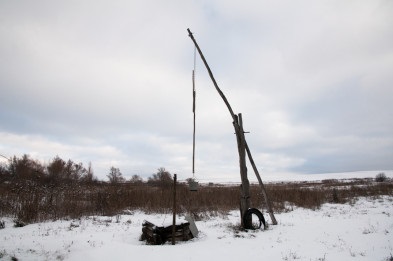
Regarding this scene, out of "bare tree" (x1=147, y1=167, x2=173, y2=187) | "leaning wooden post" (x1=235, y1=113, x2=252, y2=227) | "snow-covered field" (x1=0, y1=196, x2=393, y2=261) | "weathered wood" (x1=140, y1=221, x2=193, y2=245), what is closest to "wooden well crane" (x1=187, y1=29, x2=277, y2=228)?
"leaning wooden post" (x1=235, y1=113, x2=252, y2=227)

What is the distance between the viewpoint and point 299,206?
60.3 ft

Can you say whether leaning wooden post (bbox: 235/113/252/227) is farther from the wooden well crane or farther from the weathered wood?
the weathered wood

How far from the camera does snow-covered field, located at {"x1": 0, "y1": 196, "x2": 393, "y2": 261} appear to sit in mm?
6516

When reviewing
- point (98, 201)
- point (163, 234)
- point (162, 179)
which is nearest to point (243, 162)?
point (163, 234)

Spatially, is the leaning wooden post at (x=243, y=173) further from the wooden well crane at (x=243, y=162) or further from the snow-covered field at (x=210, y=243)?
the snow-covered field at (x=210, y=243)

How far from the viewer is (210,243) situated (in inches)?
320

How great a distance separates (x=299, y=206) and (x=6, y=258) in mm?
16780

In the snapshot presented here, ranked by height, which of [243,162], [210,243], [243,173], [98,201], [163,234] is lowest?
[210,243]

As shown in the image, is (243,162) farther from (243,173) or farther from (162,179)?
(162,179)

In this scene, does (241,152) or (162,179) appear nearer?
(241,152)

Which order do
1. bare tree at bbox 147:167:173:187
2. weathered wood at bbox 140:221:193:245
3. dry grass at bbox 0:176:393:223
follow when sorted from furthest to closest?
bare tree at bbox 147:167:173:187 → dry grass at bbox 0:176:393:223 → weathered wood at bbox 140:221:193:245

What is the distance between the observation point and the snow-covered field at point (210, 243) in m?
6.52

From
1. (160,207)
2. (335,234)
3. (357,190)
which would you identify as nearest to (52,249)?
(335,234)

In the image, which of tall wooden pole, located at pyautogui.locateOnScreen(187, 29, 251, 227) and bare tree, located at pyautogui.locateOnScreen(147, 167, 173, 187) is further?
bare tree, located at pyautogui.locateOnScreen(147, 167, 173, 187)
